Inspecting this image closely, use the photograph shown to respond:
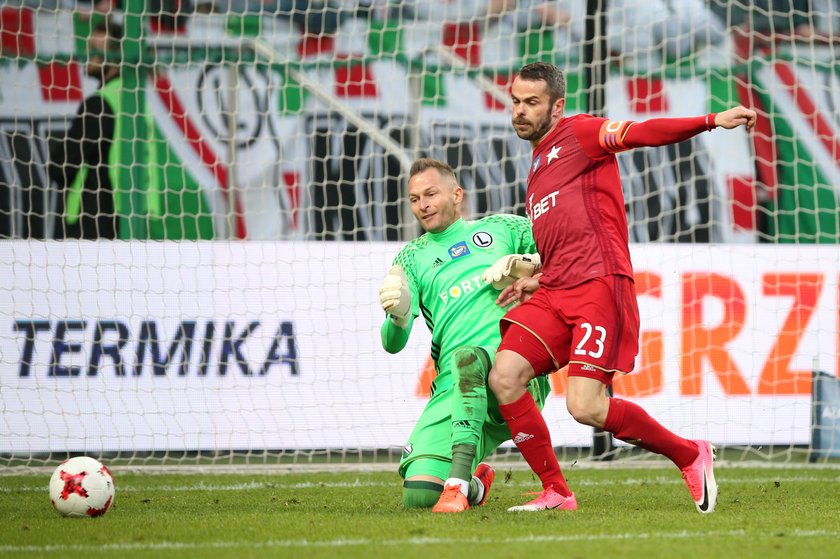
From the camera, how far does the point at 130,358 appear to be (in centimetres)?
788

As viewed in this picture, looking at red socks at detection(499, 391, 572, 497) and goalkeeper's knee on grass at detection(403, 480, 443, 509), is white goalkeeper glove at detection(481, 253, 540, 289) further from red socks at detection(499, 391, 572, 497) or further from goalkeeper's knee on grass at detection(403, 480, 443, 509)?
goalkeeper's knee on grass at detection(403, 480, 443, 509)

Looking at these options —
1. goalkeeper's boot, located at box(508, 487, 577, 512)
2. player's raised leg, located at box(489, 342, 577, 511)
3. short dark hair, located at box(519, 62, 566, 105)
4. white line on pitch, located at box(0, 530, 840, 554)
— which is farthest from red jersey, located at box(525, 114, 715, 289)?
white line on pitch, located at box(0, 530, 840, 554)

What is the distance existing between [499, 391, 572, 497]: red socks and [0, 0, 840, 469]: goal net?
281 centimetres

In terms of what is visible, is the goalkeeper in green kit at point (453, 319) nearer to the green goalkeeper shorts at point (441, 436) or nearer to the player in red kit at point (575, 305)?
the green goalkeeper shorts at point (441, 436)

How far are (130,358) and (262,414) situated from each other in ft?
3.12

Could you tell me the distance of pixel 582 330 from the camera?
496cm

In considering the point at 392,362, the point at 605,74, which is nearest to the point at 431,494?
the point at 392,362

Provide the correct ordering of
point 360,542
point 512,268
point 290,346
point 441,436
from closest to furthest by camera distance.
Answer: point 360,542 < point 512,268 < point 441,436 < point 290,346

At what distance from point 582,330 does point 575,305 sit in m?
0.12

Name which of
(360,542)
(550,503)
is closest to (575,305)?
(550,503)

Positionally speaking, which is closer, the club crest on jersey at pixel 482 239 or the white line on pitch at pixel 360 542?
the white line on pitch at pixel 360 542

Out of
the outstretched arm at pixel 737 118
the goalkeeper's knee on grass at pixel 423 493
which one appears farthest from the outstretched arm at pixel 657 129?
the goalkeeper's knee on grass at pixel 423 493

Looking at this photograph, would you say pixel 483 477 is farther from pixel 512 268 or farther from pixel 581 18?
pixel 581 18

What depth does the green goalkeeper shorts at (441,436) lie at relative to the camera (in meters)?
5.38
